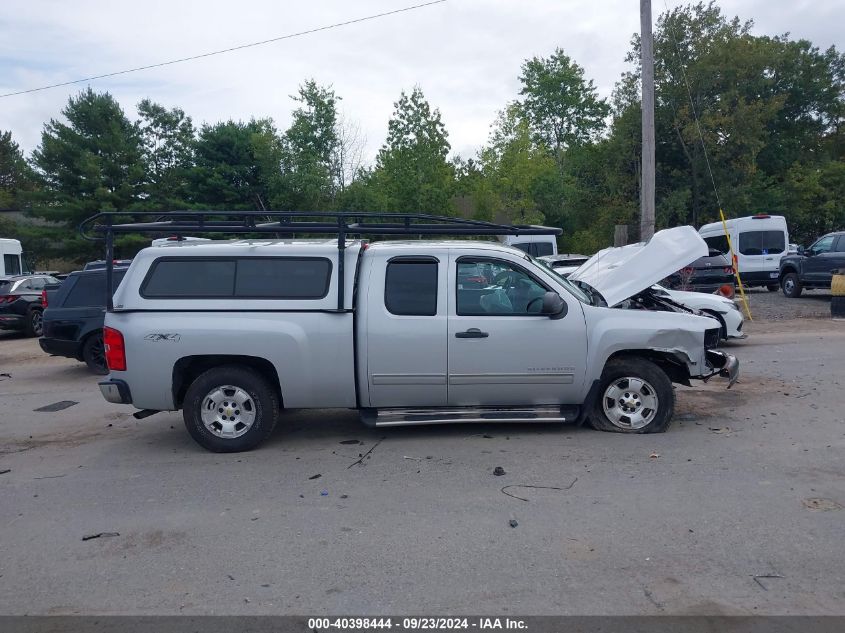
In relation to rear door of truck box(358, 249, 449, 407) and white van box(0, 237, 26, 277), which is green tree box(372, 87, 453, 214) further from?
rear door of truck box(358, 249, 449, 407)

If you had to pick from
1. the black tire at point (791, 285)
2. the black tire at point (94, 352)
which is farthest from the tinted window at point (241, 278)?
the black tire at point (791, 285)

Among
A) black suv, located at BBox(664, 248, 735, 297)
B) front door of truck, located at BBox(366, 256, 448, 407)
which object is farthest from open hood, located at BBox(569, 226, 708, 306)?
black suv, located at BBox(664, 248, 735, 297)

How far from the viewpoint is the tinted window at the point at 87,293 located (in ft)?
41.5

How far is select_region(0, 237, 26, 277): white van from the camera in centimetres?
2541

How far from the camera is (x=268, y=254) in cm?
711

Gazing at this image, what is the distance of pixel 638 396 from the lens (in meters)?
7.22

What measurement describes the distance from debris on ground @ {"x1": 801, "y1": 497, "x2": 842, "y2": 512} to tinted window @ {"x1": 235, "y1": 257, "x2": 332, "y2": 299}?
169 inches

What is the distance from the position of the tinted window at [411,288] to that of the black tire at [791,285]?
58.7 feet

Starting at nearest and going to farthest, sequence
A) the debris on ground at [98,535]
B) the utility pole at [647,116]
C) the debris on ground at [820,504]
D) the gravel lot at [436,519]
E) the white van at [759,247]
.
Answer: the gravel lot at [436,519] → the debris on ground at [98,535] → the debris on ground at [820,504] → the utility pole at [647,116] → the white van at [759,247]

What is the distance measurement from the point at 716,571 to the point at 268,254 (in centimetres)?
469

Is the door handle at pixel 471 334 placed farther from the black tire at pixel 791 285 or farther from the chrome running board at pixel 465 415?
the black tire at pixel 791 285

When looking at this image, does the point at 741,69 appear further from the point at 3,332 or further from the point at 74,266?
the point at 74,266

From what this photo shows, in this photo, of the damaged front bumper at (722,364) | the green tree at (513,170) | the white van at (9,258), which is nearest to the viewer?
the damaged front bumper at (722,364)
